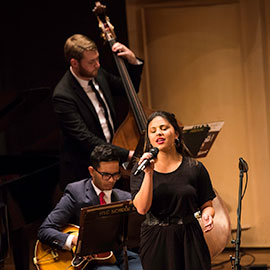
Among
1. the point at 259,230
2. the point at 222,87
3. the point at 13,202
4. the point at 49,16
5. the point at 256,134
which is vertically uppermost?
the point at 49,16

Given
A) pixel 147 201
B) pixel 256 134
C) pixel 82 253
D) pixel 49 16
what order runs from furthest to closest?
1. pixel 49 16
2. pixel 256 134
3. pixel 82 253
4. pixel 147 201

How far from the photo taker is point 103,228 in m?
3.62

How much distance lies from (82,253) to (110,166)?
0.66 meters

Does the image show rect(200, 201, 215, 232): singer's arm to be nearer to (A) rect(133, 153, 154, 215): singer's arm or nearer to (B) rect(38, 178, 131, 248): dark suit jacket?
(A) rect(133, 153, 154, 215): singer's arm

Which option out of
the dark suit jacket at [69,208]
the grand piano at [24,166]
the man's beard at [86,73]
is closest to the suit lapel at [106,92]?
the man's beard at [86,73]

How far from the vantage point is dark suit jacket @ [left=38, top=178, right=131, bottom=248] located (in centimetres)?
402

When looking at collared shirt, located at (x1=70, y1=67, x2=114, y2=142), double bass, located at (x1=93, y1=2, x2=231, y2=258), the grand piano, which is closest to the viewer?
double bass, located at (x1=93, y1=2, x2=231, y2=258)

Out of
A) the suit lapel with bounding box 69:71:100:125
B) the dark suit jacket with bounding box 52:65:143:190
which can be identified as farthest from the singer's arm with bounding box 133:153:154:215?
the suit lapel with bounding box 69:71:100:125

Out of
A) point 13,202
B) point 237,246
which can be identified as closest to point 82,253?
point 237,246

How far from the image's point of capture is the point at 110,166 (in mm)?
4062

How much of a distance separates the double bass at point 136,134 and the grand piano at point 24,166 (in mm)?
811

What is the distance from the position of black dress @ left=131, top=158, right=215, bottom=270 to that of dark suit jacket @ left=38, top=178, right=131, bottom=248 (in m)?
0.83

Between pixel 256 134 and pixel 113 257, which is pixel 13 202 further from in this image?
pixel 256 134

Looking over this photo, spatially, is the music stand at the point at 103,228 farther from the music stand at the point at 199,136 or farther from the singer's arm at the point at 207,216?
the music stand at the point at 199,136
